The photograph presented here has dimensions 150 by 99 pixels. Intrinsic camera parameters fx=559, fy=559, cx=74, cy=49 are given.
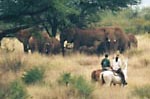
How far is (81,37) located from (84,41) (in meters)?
0.48

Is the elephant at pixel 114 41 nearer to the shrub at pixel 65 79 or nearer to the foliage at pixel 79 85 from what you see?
the shrub at pixel 65 79

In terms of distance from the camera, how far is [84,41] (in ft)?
112

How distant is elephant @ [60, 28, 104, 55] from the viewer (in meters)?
33.5

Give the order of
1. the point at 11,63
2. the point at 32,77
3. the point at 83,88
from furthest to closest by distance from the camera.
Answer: the point at 11,63, the point at 32,77, the point at 83,88

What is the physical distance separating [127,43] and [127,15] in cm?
5023

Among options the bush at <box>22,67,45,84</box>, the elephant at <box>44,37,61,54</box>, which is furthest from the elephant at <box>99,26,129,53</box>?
the bush at <box>22,67,45,84</box>

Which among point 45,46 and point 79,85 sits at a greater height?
point 79,85

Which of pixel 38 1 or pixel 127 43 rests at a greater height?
pixel 38 1

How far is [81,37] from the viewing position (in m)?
33.9

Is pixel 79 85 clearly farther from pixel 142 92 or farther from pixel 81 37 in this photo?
pixel 81 37

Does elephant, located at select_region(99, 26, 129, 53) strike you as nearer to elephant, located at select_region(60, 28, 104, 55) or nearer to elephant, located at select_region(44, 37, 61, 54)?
elephant, located at select_region(60, 28, 104, 55)

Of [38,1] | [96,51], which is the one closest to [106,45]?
[96,51]

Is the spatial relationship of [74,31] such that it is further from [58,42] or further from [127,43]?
[127,43]

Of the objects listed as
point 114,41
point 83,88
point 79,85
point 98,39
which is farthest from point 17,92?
point 114,41
